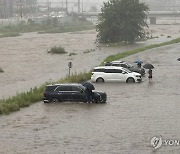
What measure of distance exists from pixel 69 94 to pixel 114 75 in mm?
7125

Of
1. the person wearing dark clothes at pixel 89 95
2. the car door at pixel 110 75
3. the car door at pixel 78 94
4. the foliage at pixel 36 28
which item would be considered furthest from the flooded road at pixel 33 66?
the foliage at pixel 36 28

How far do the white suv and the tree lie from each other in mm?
39567

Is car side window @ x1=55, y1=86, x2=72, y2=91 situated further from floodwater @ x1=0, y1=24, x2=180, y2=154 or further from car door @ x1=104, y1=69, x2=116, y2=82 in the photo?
car door @ x1=104, y1=69, x2=116, y2=82

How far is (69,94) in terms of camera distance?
2033cm

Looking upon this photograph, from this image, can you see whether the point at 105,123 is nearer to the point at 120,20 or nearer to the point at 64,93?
the point at 64,93

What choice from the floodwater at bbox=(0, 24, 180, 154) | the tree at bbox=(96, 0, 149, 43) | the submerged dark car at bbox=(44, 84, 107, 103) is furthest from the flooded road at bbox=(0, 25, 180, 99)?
the tree at bbox=(96, 0, 149, 43)

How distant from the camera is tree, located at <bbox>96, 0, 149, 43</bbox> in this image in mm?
66375

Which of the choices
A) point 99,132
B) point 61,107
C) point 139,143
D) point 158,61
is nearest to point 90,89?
point 61,107

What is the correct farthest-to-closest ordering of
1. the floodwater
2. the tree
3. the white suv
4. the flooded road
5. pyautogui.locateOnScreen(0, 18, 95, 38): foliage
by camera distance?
pyautogui.locateOnScreen(0, 18, 95, 38): foliage
the tree
the flooded road
the white suv
the floodwater

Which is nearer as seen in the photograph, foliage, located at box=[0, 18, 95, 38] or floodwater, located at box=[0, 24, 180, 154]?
floodwater, located at box=[0, 24, 180, 154]

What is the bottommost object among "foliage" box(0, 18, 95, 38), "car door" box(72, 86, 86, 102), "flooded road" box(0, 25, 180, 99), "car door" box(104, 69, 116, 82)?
"foliage" box(0, 18, 95, 38)

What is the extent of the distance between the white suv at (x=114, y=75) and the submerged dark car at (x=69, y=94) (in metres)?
6.63

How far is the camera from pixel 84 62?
43281 mm

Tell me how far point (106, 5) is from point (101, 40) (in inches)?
209
